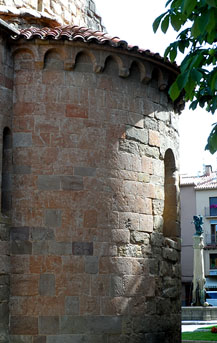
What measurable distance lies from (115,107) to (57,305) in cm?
323

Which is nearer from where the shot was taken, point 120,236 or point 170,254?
point 120,236

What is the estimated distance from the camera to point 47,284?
879 cm

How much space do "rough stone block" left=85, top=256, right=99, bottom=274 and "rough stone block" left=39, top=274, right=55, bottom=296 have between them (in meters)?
0.53

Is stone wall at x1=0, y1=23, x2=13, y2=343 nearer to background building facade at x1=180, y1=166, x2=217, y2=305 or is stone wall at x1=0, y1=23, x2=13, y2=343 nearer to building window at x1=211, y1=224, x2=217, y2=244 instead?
background building facade at x1=180, y1=166, x2=217, y2=305

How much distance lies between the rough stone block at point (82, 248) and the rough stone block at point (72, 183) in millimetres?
830

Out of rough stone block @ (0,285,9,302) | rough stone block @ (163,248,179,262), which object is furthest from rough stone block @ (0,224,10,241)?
rough stone block @ (163,248,179,262)

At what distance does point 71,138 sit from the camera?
926 centimetres

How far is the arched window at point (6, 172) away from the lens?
29.5 ft

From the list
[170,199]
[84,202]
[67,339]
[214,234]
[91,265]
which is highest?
[214,234]

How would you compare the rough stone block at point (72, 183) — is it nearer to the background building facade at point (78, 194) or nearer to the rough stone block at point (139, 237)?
the background building facade at point (78, 194)

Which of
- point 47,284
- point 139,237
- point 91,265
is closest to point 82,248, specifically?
point 91,265

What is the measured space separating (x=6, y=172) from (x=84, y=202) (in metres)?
1.26

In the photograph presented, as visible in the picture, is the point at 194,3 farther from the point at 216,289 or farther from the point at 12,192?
the point at 216,289

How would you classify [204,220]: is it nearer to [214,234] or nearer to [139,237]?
[214,234]
